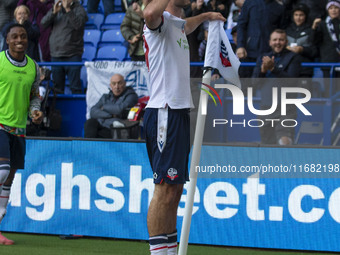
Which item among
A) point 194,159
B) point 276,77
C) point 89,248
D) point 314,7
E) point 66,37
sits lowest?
point 89,248

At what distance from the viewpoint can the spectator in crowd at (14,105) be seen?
6.95 m

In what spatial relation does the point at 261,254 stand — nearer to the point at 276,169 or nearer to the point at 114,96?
the point at 276,169

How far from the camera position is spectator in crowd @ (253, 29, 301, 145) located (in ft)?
25.3

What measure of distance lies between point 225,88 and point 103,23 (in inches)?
199

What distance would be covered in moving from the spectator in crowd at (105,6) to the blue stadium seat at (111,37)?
84 centimetres

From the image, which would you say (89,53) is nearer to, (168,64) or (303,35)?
(303,35)

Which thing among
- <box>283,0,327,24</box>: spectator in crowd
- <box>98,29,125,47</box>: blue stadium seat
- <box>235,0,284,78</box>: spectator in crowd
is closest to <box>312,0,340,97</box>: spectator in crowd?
<box>235,0,284,78</box>: spectator in crowd

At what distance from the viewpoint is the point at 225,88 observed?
9.65 m

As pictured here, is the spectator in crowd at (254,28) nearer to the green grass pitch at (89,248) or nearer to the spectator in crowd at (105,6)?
the green grass pitch at (89,248)

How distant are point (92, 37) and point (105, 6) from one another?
3.15 feet

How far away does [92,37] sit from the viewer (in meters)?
13.4

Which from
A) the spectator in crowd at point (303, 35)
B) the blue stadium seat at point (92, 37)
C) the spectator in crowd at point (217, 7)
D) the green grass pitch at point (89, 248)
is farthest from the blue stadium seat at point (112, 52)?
the green grass pitch at point (89, 248)

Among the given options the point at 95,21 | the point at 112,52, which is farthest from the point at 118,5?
the point at 112,52

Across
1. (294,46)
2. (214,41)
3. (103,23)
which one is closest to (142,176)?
(214,41)
